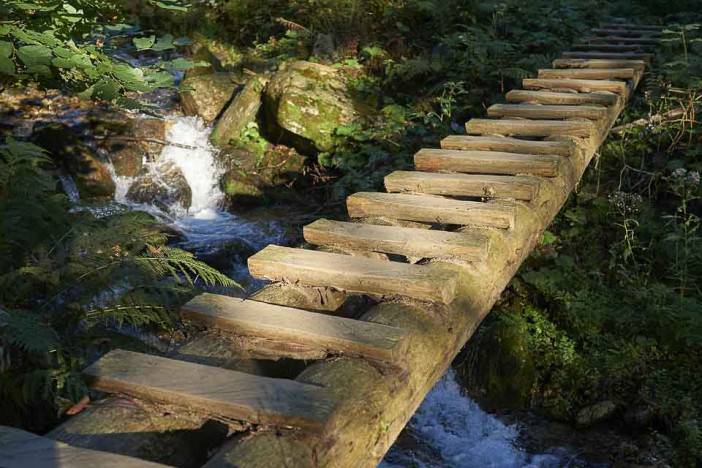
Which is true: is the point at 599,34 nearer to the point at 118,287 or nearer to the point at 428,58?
the point at 428,58

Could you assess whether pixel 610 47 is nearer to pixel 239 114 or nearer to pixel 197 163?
pixel 239 114

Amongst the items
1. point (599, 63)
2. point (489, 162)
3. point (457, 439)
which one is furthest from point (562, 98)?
point (457, 439)

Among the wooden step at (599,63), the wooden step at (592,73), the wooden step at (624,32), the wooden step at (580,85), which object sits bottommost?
the wooden step at (580,85)

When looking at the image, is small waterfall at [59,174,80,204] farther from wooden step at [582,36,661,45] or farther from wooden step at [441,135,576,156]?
wooden step at [582,36,661,45]

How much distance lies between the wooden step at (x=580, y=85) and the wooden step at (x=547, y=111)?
745 mm

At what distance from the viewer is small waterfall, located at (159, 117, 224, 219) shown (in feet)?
27.3

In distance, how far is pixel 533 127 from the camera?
5.28m

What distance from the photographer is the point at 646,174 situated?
6.27 m

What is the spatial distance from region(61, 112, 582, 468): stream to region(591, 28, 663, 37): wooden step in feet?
15.6

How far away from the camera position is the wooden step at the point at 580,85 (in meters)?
6.27

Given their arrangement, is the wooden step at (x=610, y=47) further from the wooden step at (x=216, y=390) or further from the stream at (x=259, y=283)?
the wooden step at (x=216, y=390)

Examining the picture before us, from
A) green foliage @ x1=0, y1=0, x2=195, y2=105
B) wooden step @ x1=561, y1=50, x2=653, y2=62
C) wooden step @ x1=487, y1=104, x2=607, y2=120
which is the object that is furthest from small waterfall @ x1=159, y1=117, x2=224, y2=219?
green foliage @ x1=0, y1=0, x2=195, y2=105

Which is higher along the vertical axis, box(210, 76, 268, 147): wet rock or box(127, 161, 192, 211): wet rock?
box(210, 76, 268, 147): wet rock

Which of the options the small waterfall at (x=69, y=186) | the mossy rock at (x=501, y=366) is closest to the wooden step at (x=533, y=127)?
the mossy rock at (x=501, y=366)
